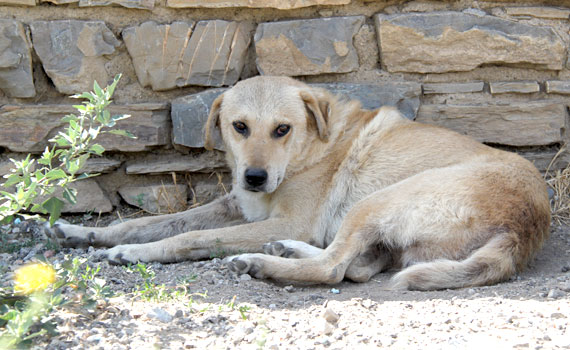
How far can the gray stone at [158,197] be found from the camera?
4.61 meters

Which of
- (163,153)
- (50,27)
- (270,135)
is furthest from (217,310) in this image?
(50,27)

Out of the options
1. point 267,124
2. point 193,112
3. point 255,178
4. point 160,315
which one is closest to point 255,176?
point 255,178

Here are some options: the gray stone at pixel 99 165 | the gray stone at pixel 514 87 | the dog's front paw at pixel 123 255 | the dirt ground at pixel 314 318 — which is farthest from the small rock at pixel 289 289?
the gray stone at pixel 514 87

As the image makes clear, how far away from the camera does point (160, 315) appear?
94.8 inches

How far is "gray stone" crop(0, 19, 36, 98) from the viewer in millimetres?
A: 4250

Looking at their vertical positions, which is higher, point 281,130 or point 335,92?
point 335,92

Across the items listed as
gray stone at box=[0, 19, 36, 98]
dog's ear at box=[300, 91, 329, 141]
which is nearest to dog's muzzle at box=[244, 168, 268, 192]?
dog's ear at box=[300, 91, 329, 141]

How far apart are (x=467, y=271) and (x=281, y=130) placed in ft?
4.82

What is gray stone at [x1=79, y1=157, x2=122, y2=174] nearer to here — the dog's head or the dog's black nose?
the dog's head

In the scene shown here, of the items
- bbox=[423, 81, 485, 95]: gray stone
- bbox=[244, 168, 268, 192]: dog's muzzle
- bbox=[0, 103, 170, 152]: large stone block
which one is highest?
bbox=[423, 81, 485, 95]: gray stone

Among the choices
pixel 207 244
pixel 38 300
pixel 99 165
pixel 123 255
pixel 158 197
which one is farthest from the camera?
pixel 158 197

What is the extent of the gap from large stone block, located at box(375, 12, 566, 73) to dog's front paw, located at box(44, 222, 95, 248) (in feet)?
7.75

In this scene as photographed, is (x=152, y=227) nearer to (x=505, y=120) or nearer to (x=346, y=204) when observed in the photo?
(x=346, y=204)

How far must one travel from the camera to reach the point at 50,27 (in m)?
4.29
